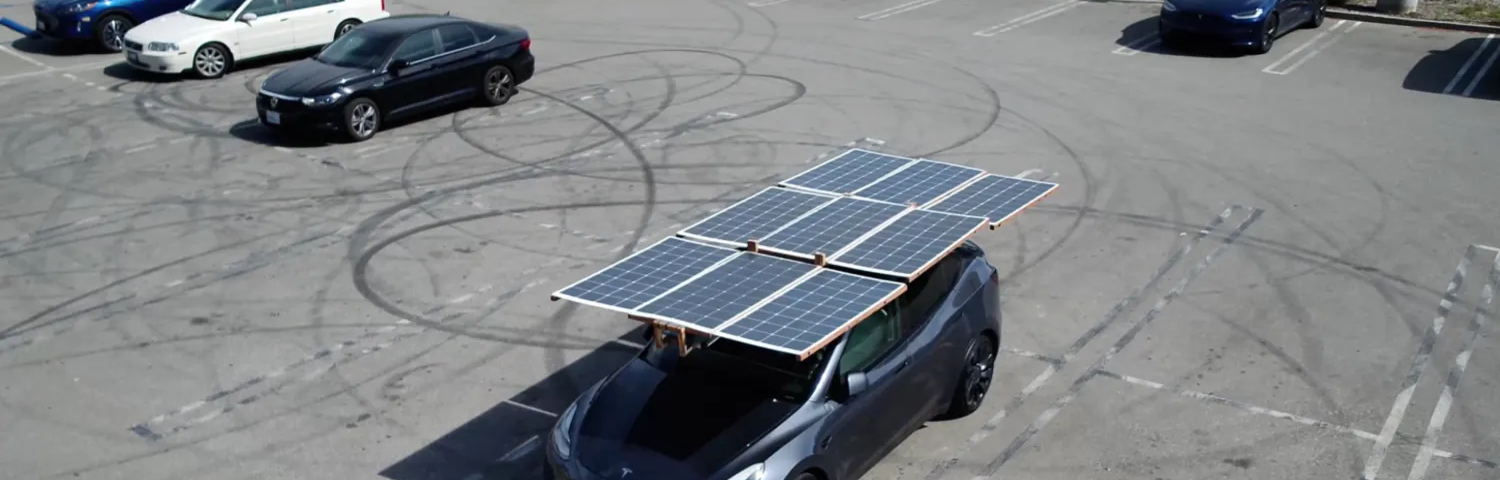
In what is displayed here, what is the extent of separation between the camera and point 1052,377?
1076 cm

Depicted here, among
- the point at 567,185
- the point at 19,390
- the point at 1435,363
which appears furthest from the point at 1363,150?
the point at 19,390

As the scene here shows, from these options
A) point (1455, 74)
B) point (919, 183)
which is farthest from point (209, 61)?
point (1455, 74)

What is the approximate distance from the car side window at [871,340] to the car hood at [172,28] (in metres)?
15.9

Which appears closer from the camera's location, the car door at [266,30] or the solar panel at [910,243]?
the solar panel at [910,243]

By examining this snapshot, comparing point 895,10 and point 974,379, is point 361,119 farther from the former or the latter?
point 895,10

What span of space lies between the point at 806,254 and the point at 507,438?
2697 mm

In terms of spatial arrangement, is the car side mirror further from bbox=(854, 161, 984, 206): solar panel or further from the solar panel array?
bbox=(854, 161, 984, 206): solar panel

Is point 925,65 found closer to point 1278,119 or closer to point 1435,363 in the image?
point 1278,119

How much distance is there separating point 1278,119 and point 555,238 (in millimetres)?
10037

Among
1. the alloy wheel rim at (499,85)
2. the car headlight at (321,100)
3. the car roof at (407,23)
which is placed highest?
the car roof at (407,23)

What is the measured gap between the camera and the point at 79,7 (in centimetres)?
2322

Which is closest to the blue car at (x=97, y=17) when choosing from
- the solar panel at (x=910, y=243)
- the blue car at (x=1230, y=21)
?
the blue car at (x=1230, y=21)

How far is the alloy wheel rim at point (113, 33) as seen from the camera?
76.8 feet

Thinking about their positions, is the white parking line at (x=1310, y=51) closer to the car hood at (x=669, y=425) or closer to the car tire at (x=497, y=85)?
the car tire at (x=497, y=85)
